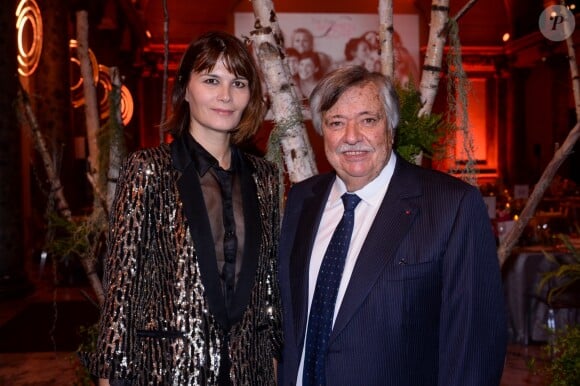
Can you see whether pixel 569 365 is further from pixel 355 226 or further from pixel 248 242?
pixel 248 242

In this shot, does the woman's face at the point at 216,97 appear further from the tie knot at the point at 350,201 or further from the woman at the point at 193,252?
the tie knot at the point at 350,201

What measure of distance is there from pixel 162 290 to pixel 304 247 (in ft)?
1.53

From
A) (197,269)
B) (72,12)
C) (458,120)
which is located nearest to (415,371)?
(197,269)

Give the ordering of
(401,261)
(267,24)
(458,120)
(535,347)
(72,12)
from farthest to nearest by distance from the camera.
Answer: (72,12)
(535,347)
(458,120)
(267,24)
(401,261)

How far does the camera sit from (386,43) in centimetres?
251

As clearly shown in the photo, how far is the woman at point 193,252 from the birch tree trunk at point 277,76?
374 mm

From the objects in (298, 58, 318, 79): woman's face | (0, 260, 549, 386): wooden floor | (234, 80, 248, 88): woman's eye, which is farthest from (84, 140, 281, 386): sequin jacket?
(298, 58, 318, 79): woman's face

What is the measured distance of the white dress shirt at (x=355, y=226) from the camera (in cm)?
192

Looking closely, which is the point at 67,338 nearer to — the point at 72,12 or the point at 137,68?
the point at 72,12

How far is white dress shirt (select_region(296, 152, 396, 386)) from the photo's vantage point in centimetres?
192

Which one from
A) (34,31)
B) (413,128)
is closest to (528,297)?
(413,128)

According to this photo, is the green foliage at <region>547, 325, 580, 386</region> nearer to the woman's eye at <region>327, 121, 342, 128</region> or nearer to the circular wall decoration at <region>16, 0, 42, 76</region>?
the woman's eye at <region>327, 121, 342, 128</region>

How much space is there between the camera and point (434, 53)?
247cm

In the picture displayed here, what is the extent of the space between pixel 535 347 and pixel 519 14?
13.3 metres
